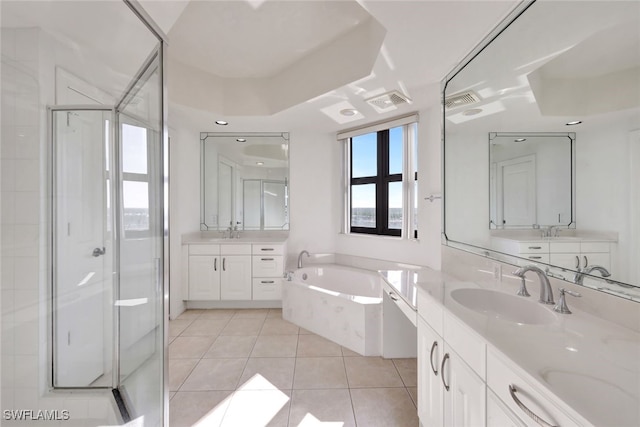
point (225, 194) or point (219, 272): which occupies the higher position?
point (225, 194)

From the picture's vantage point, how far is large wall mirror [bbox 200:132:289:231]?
3471 mm

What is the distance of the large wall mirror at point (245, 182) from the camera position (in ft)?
11.4

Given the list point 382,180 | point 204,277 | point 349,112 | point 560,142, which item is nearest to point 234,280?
point 204,277

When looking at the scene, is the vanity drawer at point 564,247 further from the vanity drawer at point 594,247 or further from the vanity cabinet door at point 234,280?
the vanity cabinet door at point 234,280

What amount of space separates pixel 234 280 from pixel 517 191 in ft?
9.82

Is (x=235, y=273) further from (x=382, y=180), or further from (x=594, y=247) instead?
(x=594, y=247)

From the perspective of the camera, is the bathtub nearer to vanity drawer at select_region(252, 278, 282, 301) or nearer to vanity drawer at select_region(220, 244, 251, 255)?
vanity drawer at select_region(252, 278, 282, 301)

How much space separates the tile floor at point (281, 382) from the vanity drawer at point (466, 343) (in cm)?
86

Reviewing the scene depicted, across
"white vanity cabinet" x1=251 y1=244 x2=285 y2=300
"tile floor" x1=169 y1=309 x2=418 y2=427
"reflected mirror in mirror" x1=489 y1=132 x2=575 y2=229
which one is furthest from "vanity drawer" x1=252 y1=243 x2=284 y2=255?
"reflected mirror in mirror" x1=489 y1=132 x2=575 y2=229

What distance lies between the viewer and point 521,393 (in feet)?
2.09

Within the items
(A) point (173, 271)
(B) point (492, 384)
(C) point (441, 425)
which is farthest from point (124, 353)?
(B) point (492, 384)

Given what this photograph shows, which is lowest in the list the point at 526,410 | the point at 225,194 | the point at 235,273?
the point at 235,273

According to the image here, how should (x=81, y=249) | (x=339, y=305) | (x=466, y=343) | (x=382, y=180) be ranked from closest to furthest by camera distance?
1. (x=466, y=343)
2. (x=81, y=249)
3. (x=339, y=305)
4. (x=382, y=180)

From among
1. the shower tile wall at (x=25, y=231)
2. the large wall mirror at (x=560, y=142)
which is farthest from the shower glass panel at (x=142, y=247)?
the large wall mirror at (x=560, y=142)
